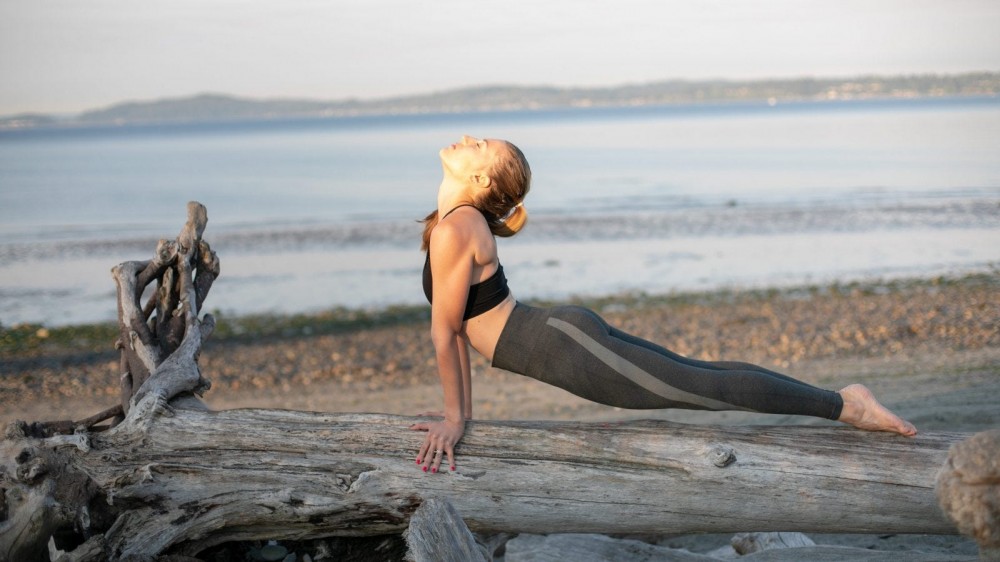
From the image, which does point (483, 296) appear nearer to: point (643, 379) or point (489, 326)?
point (489, 326)

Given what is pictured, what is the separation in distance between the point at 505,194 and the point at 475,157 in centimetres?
25

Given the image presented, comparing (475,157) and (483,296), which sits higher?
(475,157)

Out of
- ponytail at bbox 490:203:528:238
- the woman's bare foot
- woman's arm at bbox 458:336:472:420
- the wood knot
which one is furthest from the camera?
ponytail at bbox 490:203:528:238

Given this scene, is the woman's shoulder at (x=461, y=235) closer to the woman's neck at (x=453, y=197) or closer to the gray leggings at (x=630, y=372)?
the woman's neck at (x=453, y=197)

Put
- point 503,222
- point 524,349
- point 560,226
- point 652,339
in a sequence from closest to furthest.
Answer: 1. point 524,349
2. point 503,222
3. point 652,339
4. point 560,226

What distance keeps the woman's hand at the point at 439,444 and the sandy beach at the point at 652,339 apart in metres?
4.11

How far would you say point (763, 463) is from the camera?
13.8 ft

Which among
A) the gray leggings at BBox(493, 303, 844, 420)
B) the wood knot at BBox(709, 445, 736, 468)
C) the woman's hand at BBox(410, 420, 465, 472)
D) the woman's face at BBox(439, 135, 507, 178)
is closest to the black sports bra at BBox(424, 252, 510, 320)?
the gray leggings at BBox(493, 303, 844, 420)

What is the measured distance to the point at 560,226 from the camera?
80.8 feet

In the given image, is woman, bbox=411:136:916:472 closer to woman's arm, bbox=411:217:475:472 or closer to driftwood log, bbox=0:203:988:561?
woman's arm, bbox=411:217:475:472

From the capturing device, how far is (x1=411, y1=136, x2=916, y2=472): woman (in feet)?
14.4

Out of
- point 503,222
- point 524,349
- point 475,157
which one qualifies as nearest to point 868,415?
point 524,349

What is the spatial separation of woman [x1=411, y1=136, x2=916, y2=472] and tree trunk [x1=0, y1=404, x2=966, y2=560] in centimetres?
14

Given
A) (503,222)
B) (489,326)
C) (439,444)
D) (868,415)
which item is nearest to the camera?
(439,444)
